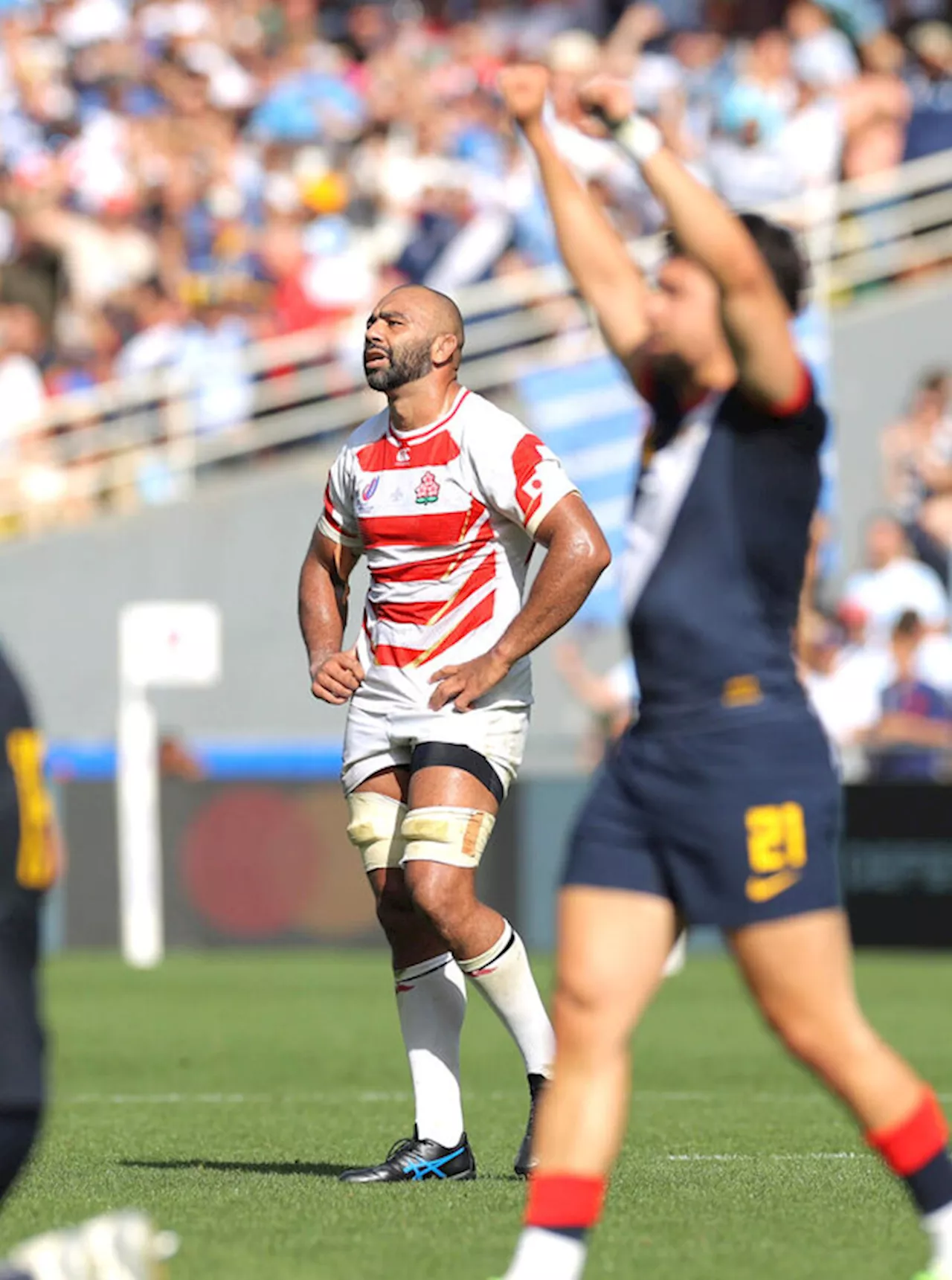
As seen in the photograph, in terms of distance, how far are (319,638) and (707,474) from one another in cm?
291

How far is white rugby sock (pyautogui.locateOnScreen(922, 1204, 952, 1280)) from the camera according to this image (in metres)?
5.38

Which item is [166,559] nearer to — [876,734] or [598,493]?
[598,493]

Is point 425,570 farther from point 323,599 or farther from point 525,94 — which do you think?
point 525,94

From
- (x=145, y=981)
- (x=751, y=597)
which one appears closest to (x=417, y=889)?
(x=751, y=597)

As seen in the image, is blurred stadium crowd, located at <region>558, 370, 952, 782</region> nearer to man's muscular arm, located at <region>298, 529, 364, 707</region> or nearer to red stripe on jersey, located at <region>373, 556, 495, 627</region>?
man's muscular arm, located at <region>298, 529, 364, 707</region>

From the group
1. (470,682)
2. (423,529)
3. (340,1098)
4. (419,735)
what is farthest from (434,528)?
(340,1098)

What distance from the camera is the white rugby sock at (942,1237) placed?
5.38 metres

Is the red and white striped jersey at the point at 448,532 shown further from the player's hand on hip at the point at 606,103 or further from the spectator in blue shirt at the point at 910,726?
the spectator in blue shirt at the point at 910,726

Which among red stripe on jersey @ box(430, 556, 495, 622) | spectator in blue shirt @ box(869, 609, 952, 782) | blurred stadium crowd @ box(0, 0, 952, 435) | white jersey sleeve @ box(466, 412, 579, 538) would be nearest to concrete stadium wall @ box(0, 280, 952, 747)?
blurred stadium crowd @ box(0, 0, 952, 435)

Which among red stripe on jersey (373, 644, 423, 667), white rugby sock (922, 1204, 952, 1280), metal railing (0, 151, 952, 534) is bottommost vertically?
white rugby sock (922, 1204, 952, 1280)

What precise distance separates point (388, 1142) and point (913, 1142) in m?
3.63

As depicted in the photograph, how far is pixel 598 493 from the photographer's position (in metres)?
20.8

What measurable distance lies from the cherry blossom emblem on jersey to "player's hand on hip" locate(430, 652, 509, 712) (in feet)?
1.66

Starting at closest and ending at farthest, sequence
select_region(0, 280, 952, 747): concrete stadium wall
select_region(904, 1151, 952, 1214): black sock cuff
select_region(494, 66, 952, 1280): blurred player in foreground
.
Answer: select_region(494, 66, 952, 1280): blurred player in foreground < select_region(904, 1151, 952, 1214): black sock cuff < select_region(0, 280, 952, 747): concrete stadium wall
